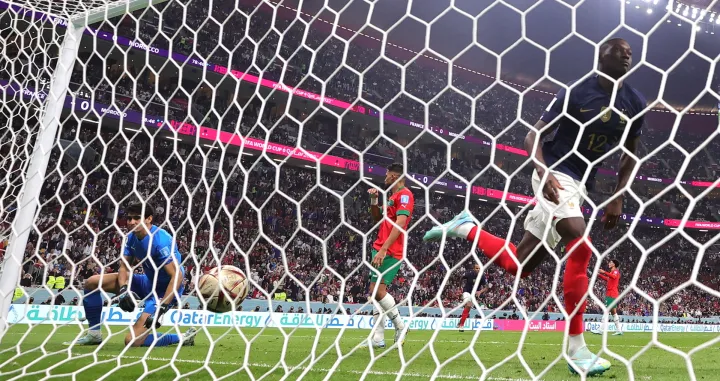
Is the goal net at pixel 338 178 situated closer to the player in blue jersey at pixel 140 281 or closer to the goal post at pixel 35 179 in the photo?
the goal post at pixel 35 179

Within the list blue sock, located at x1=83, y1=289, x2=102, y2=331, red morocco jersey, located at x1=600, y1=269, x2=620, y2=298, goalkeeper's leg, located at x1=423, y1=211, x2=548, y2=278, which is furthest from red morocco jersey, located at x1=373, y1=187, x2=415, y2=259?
red morocco jersey, located at x1=600, y1=269, x2=620, y2=298

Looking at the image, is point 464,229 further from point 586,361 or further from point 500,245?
point 586,361

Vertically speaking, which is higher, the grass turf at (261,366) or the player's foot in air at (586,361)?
the player's foot in air at (586,361)

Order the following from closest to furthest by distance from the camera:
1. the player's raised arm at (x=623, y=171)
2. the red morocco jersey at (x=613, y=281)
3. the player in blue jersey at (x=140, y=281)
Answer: the player's raised arm at (x=623, y=171) → the player in blue jersey at (x=140, y=281) → the red morocco jersey at (x=613, y=281)

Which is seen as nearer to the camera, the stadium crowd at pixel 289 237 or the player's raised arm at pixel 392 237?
the player's raised arm at pixel 392 237

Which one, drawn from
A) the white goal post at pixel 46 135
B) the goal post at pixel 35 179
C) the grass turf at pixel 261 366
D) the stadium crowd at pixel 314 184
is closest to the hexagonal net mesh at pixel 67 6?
the white goal post at pixel 46 135

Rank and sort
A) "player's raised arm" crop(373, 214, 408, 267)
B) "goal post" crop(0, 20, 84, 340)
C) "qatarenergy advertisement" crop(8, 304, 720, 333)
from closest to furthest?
1. "goal post" crop(0, 20, 84, 340)
2. "player's raised arm" crop(373, 214, 408, 267)
3. "qatarenergy advertisement" crop(8, 304, 720, 333)

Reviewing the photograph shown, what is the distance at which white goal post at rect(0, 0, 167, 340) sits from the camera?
3014 millimetres

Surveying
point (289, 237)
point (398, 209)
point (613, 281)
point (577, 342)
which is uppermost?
point (577, 342)

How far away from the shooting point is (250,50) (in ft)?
61.3

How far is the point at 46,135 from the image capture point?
→ 10.7ft

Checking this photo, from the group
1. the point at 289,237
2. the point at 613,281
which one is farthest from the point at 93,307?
the point at 289,237

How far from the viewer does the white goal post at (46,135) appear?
Answer: 301cm

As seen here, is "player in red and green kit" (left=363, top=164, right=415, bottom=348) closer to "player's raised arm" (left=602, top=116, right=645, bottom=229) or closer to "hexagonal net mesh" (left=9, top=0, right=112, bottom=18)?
"player's raised arm" (left=602, top=116, right=645, bottom=229)
